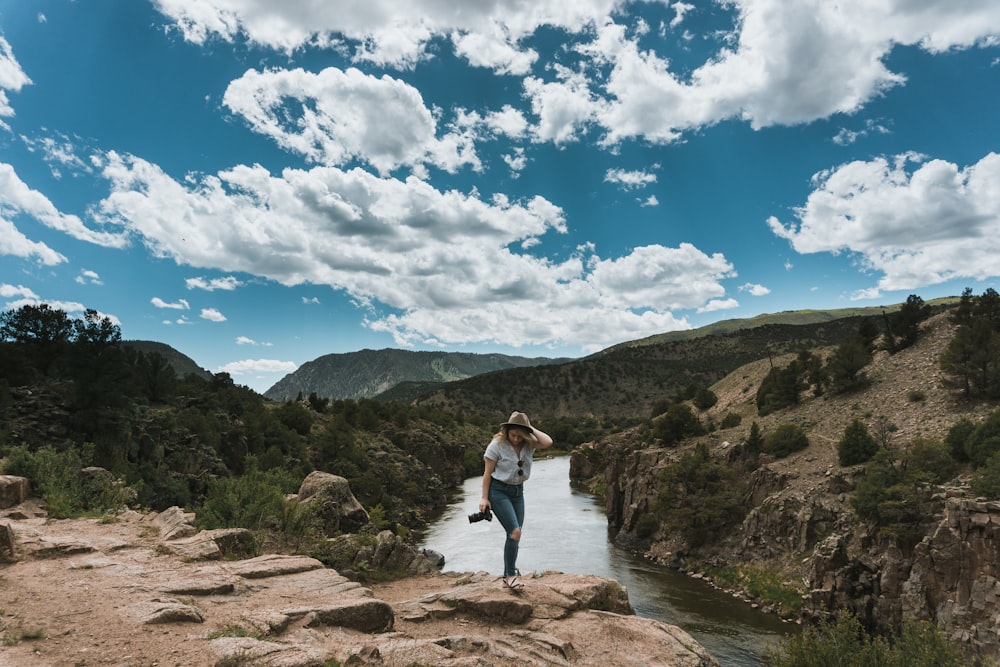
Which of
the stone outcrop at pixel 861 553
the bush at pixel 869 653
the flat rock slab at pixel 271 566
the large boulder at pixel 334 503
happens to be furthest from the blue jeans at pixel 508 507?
the stone outcrop at pixel 861 553

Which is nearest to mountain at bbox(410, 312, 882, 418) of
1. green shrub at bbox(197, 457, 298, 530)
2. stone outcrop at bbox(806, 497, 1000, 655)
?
stone outcrop at bbox(806, 497, 1000, 655)

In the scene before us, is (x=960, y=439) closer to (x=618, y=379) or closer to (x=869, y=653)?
(x=869, y=653)

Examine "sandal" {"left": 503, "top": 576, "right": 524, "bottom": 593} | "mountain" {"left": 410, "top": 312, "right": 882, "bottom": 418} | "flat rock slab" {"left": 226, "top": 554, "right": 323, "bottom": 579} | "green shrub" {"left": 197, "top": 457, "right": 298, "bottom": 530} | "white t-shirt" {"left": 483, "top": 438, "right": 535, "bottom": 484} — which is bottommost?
"sandal" {"left": 503, "top": 576, "right": 524, "bottom": 593}

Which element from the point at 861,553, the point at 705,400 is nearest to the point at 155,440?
the point at 861,553

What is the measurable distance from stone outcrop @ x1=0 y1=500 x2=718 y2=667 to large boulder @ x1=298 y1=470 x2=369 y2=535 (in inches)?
339

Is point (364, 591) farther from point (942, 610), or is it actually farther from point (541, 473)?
point (541, 473)

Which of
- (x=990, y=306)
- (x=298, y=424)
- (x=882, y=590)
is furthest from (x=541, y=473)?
(x=882, y=590)

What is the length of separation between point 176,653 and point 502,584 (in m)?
4.89

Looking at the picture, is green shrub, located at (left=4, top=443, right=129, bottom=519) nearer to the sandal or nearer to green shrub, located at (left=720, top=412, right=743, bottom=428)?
the sandal

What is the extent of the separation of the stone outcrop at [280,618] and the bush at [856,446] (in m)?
29.8

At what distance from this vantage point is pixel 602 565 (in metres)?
35.6

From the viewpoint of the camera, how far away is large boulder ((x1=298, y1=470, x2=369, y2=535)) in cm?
1942

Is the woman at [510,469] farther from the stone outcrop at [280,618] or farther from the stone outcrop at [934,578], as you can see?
the stone outcrop at [934,578]

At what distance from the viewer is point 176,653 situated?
5.96 m
